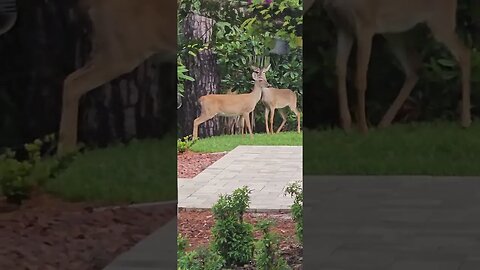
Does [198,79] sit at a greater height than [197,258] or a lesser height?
greater

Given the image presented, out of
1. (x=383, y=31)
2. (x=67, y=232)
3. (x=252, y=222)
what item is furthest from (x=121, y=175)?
(x=383, y=31)

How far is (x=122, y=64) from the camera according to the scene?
3309 mm

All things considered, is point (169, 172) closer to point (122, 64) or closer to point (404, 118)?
point (122, 64)

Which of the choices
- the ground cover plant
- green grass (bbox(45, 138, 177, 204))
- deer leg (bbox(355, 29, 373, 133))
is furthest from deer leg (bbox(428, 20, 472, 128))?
green grass (bbox(45, 138, 177, 204))

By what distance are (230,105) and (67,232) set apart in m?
0.96

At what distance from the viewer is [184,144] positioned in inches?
141

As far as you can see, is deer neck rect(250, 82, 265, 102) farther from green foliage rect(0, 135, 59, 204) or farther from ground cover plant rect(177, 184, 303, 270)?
green foliage rect(0, 135, 59, 204)

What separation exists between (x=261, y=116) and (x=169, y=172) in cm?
54

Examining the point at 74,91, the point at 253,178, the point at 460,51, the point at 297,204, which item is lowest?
the point at 297,204

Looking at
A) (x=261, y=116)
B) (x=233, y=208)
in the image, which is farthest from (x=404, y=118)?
(x=233, y=208)

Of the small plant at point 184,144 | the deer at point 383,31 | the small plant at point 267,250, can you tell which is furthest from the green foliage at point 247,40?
the small plant at point 267,250

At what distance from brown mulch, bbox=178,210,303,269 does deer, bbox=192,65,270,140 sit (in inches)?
15.7

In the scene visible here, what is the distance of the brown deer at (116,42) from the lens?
3.26 metres

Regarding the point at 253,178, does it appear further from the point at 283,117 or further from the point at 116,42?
the point at 116,42
